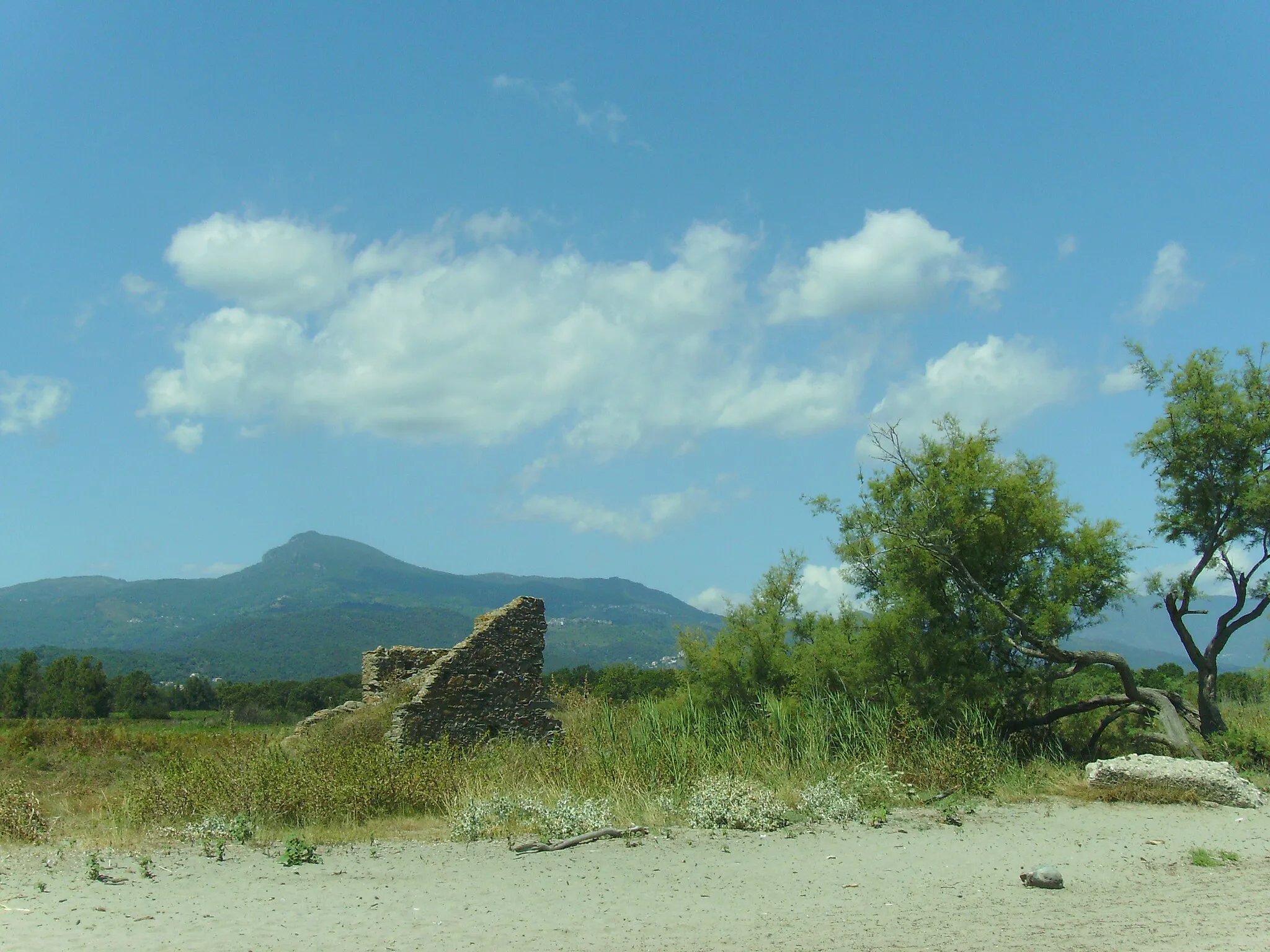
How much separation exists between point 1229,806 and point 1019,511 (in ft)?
17.3

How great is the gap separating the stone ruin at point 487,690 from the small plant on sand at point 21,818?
238 inches

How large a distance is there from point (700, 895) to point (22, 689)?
55001mm

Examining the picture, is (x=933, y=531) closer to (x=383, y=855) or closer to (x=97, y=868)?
(x=383, y=855)

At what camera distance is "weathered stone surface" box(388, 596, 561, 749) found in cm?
1708

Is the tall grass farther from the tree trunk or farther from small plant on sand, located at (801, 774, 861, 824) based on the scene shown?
the tree trunk

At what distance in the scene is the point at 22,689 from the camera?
5044cm

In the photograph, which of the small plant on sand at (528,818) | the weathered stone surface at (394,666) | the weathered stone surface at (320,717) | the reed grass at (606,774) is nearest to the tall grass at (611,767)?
the reed grass at (606,774)

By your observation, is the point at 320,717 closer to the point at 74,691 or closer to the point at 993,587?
the point at 993,587

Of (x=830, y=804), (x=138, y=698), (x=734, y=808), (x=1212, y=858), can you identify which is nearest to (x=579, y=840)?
(x=734, y=808)

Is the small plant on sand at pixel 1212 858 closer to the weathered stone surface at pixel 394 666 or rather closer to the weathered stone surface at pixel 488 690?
the weathered stone surface at pixel 488 690

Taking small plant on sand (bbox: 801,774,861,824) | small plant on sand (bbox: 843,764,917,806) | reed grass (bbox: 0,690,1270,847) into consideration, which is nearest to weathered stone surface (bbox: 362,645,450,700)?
reed grass (bbox: 0,690,1270,847)

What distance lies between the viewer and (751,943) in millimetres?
6332

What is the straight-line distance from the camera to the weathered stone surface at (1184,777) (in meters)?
11.3

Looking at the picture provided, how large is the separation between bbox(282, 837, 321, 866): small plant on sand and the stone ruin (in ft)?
23.6
